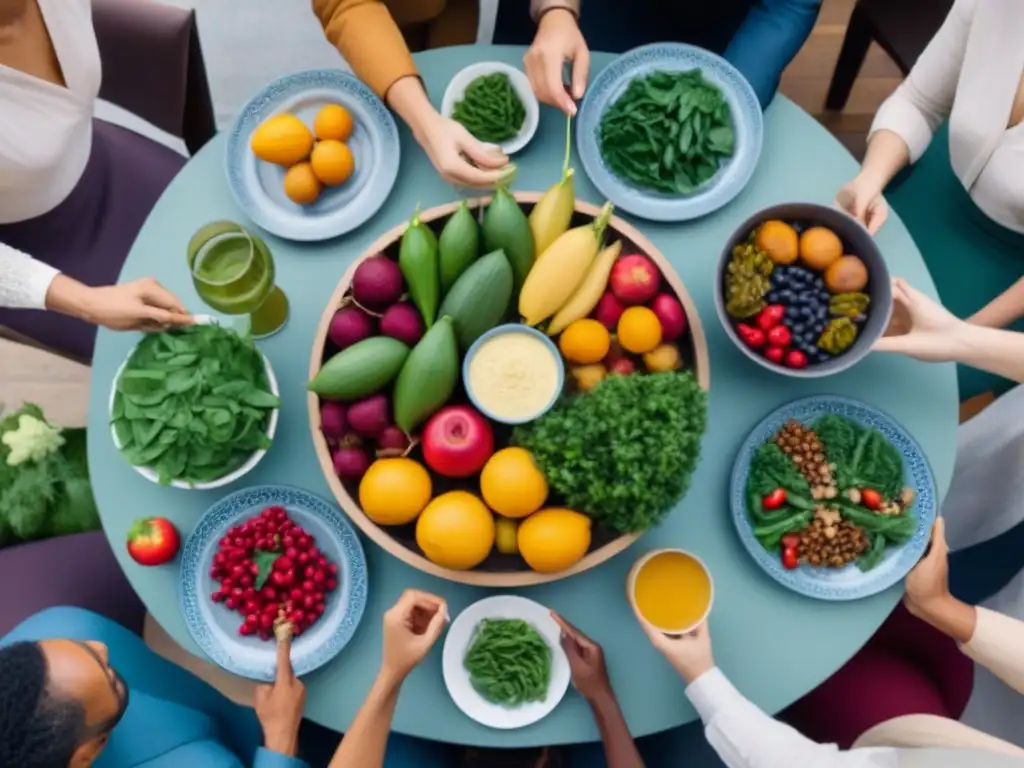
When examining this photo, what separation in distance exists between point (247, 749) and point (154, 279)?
0.75 m

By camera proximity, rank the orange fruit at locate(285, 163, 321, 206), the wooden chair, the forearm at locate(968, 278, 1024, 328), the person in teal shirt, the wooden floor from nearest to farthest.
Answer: the person in teal shirt
the orange fruit at locate(285, 163, 321, 206)
the forearm at locate(968, 278, 1024, 328)
the wooden chair
the wooden floor

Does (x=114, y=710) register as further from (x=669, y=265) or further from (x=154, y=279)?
Answer: (x=669, y=265)

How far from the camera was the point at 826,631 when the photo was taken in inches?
43.8

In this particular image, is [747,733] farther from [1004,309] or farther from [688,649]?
[1004,309]

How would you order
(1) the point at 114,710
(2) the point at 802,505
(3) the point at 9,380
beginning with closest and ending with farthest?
(1) the point at 114,710 → (2) the point at 802,505 → (3) the point at 9,380

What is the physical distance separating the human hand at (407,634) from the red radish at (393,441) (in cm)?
18

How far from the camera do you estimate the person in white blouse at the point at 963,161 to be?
1186 mm

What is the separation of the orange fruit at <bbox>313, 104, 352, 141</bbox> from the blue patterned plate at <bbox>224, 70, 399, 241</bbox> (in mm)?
33

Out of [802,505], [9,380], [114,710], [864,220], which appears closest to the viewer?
[114,710]

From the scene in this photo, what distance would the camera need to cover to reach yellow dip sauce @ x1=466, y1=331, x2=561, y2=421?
1.01 metres

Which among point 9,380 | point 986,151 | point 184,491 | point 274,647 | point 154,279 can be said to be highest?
point 986,151

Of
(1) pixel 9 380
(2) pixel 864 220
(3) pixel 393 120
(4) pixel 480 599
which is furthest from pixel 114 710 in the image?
(1) pixel 9 380

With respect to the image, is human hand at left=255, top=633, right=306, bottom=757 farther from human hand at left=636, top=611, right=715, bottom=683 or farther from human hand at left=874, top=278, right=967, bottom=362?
human hand at left=874, top=278, right=967, bottom=362

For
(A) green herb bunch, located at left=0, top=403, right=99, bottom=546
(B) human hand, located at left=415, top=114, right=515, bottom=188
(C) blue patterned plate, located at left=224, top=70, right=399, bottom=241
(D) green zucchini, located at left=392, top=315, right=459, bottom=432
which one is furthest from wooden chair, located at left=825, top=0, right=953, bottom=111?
(A) green herb bunch, located at left=0, top=403, right=99, bottom=546
